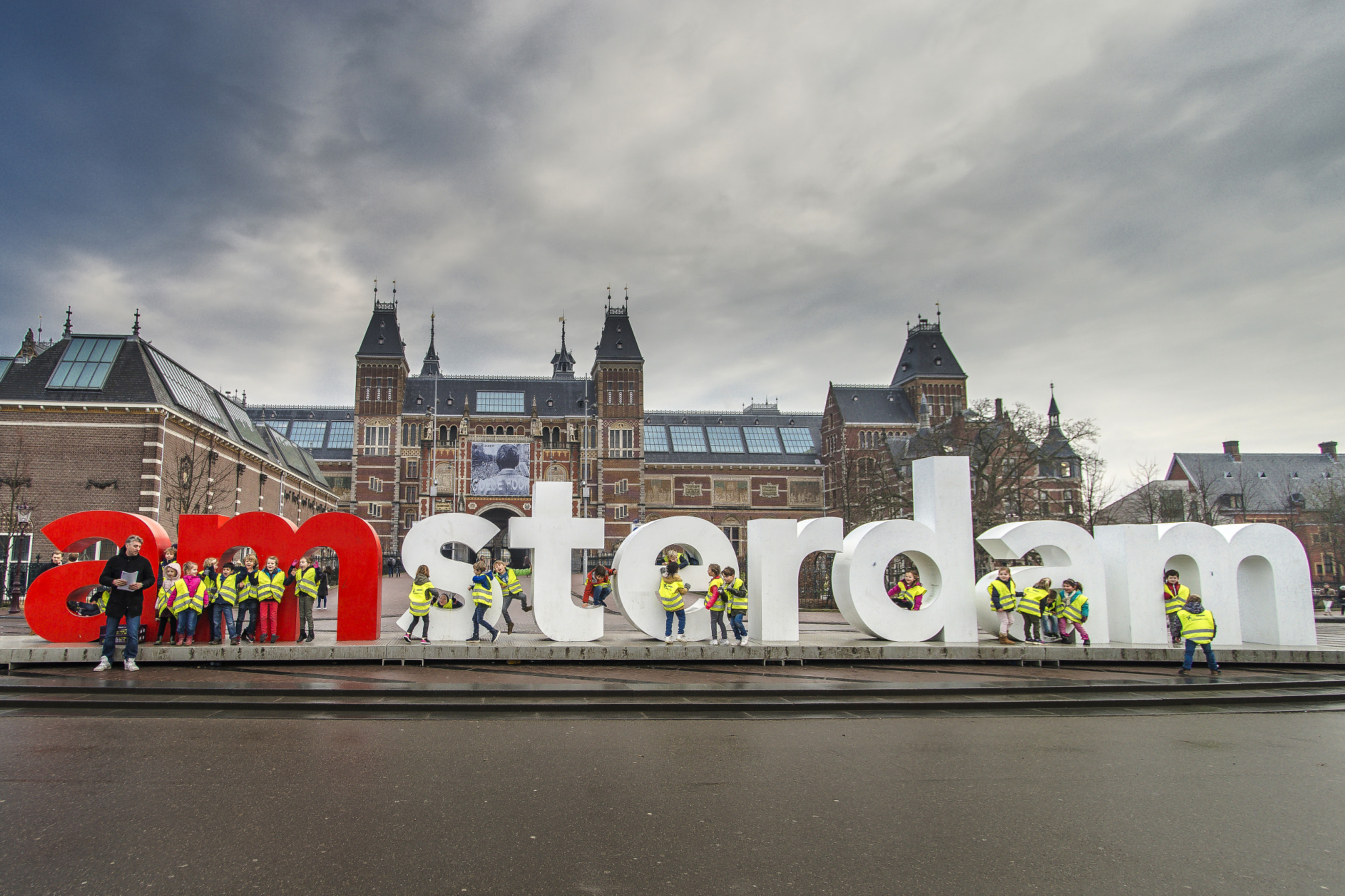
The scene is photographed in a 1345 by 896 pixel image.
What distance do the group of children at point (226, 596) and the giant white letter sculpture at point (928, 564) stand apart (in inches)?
363

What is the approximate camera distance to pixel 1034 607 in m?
13.3

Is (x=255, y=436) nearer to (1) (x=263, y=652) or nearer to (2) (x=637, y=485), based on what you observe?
(2) (x=637, y=485)

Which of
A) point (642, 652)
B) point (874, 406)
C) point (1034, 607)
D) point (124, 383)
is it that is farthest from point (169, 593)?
point (874, 406)

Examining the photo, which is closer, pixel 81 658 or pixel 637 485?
pixel 81 658

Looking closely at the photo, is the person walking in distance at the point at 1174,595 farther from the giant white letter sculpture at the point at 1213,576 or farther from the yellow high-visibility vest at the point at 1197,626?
the giant white letter sculpture at the point at 1213,576

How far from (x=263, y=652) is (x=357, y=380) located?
173ft

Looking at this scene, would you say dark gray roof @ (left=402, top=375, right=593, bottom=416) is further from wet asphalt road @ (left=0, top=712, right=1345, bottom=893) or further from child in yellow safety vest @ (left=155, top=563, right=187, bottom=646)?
wet asphalt road @ (left=0, top=712, right=1345, bottom=893)

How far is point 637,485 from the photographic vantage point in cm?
6250

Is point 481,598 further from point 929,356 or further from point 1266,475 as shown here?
point 1266,475

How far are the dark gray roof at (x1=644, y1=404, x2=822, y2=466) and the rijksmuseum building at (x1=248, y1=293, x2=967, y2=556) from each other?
177 mm

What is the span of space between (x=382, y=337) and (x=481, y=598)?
53.5 m

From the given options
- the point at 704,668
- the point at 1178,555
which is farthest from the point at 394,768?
the point at 1178,555

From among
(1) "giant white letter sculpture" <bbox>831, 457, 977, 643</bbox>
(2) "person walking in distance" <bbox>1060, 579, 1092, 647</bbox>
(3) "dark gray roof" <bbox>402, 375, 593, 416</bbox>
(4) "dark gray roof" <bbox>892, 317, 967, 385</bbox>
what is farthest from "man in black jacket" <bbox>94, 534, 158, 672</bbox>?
(4) "dark gray roof" <bbox>892, 317, 967, 385</bbox>

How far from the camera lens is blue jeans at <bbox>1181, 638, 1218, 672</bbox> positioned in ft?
38.0
